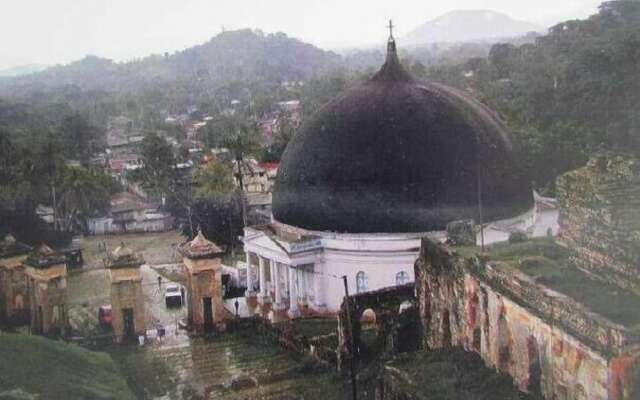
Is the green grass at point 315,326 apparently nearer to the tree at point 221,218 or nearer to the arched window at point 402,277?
the arched window at point 402,277

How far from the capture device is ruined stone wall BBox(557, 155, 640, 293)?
12.3m

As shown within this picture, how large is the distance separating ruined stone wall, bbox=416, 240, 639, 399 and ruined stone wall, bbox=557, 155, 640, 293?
1.09 m

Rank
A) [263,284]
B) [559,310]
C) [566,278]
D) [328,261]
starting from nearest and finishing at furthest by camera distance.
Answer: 1. [559,310]
2. [566,278]
3. [328,261]
4. [263,284]

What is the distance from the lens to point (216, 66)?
135500 millimetres

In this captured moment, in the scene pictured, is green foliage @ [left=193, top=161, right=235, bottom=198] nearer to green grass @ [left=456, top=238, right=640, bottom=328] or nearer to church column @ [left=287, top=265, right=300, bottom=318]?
church column @ [left=287, top=265, right=300, bottom=318]

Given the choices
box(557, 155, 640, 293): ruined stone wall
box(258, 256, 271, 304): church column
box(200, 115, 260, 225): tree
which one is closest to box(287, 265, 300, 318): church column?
box(258, 256, 271, 304): church column

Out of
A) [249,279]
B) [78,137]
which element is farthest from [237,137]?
[78,137]

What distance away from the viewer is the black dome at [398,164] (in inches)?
882

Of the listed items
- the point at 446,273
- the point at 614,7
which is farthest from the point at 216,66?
the point at 446,273

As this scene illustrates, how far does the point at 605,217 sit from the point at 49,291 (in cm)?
1329

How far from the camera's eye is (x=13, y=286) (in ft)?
73.7

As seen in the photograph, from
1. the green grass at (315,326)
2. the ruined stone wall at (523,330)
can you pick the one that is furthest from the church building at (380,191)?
the ruined stone wall at (523,330)

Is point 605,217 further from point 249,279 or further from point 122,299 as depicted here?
point 249,279

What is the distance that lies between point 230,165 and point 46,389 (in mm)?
28236
